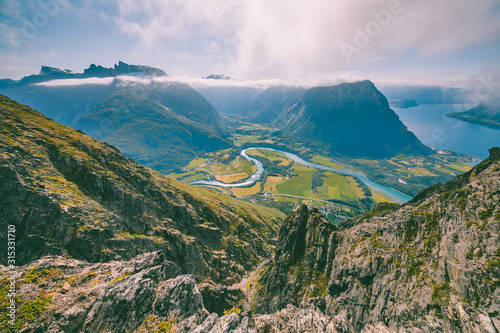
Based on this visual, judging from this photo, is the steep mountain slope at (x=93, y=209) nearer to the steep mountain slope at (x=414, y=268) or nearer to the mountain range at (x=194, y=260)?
the mountain range at (x=194, y=260)

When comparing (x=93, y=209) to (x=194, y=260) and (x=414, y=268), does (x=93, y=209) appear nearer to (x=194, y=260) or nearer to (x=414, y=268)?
(x=194, y=260)

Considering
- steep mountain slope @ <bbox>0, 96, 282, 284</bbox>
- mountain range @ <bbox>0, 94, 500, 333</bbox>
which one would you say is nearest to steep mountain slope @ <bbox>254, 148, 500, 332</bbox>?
mountain range @ <bbox>0, 94, 500, 333</bbox>

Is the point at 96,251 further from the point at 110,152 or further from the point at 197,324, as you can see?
the point at 110,152

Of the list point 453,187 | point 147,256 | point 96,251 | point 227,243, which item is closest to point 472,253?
point 453,187

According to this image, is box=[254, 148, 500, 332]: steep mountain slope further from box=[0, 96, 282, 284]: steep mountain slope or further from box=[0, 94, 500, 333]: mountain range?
box=[0, 96, 282, 284]: steep mountain slope

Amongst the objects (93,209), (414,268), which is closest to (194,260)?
(93,209)

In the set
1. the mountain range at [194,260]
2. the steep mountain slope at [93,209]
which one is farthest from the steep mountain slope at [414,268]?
the steep mountain slope at [93,209]
